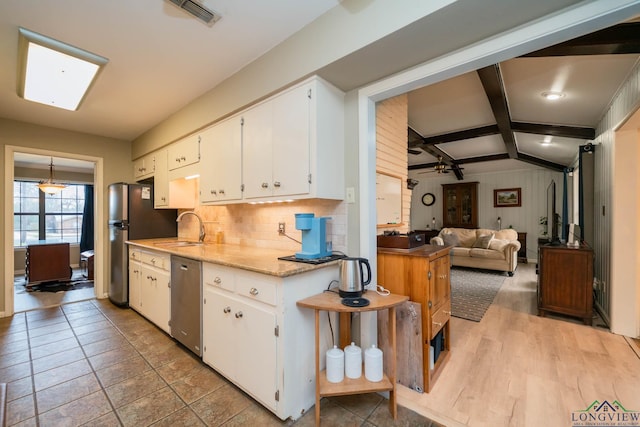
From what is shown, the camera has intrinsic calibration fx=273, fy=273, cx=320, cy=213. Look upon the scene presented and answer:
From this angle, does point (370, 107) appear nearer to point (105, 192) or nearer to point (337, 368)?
point (337, 368)

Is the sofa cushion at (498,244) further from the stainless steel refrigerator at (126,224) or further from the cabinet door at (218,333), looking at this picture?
the stainless steel refrigerator at (126,224)

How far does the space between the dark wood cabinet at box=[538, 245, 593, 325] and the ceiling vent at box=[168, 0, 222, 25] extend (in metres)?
4.14

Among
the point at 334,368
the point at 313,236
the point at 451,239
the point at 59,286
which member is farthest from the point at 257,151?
the point at 451,239

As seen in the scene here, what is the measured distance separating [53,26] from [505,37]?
9.22 feet

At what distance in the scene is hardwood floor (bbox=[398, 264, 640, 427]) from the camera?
5.64ft

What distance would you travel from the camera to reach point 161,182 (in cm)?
369

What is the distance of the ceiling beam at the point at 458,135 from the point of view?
14.7 ft

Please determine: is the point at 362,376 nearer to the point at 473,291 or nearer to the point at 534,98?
the point at 473,291

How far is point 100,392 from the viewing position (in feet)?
6.29

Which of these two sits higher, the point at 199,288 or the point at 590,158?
the point at 590,158

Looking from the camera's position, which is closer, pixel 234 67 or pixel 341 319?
pixel 341 319

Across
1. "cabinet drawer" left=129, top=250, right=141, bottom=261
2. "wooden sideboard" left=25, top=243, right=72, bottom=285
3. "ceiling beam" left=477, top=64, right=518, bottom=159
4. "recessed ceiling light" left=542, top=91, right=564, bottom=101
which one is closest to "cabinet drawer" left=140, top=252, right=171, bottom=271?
"cabinet drawer" left=129, top=250, right=141, bottom=261

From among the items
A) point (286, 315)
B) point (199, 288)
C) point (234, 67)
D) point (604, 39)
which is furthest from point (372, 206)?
point (604, 39)

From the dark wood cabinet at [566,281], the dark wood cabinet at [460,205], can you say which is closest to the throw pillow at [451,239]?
the dark wood cabinet at [460,205]
